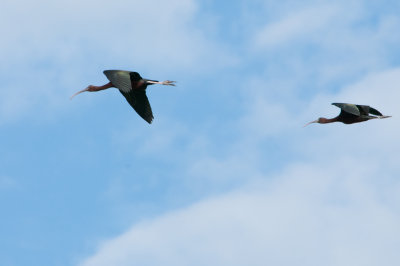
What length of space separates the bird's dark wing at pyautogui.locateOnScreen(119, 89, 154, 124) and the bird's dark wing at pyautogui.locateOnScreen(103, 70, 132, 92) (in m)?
2.54

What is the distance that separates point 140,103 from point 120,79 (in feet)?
9.94

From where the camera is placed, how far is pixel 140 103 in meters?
33.7

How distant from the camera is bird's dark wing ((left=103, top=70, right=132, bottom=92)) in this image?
30750mm

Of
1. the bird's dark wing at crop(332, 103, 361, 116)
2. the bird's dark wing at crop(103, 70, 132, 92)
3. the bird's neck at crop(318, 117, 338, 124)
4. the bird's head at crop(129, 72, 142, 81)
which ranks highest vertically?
the bird's head at crop(129, 72, 142, 81)

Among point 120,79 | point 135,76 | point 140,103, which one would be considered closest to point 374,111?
point 140,103

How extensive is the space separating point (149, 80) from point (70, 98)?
3357 mm

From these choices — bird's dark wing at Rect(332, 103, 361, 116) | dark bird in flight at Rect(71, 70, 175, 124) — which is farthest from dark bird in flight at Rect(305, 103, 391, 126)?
dark bird in flight at Rect(71, 70, 175, 124)

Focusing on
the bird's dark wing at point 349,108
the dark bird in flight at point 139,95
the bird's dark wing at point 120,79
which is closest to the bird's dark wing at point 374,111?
the bird's dark wing at point 349,108

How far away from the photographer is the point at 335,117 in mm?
35625

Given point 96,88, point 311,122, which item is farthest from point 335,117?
point 96,88

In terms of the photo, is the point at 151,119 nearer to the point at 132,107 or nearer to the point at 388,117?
the point at 132,107

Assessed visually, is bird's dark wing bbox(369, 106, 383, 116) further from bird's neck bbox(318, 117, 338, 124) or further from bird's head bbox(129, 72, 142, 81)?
bird's head bbox(129, 72, 142, 81)

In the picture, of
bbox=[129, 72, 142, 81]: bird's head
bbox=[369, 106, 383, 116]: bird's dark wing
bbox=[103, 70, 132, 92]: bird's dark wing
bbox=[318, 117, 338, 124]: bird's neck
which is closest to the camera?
bbox=[103, 70, 132, 92]: bird's dark wing

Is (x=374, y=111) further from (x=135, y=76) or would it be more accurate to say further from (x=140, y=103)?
(x=135, y=76)
